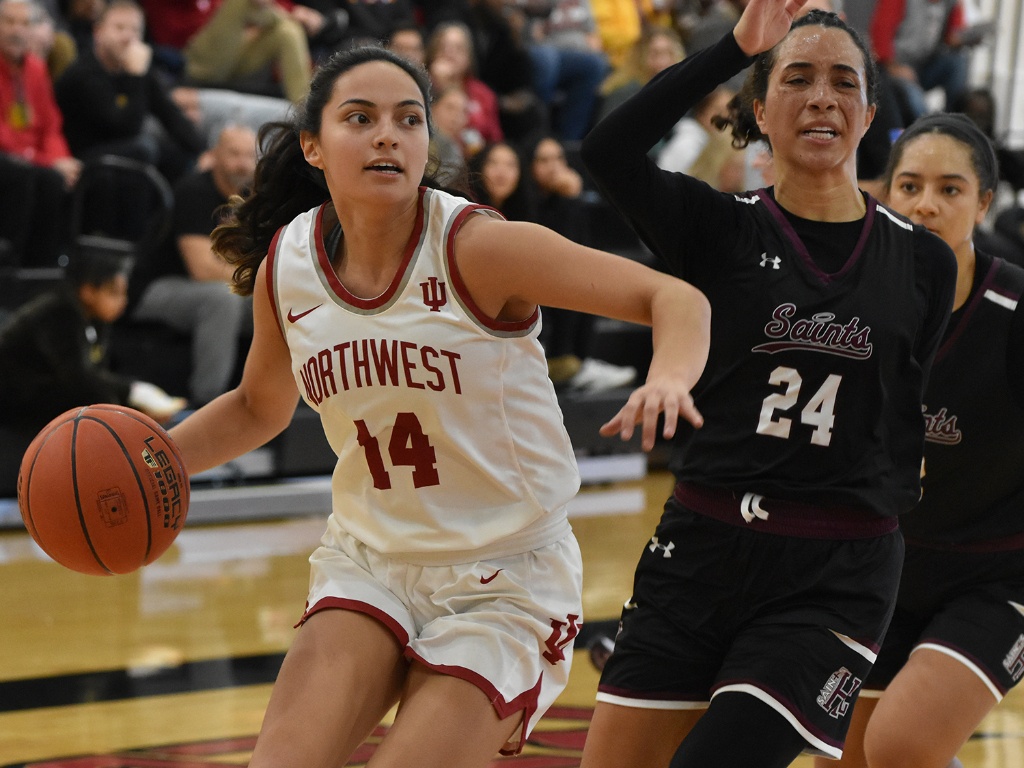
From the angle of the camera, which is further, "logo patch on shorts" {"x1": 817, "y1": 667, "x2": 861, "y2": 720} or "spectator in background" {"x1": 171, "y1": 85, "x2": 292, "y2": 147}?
"spectator in background" {"x1": 171, "y1": 85, "x2": 292, "y2": 147}

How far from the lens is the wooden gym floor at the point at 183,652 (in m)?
4.28

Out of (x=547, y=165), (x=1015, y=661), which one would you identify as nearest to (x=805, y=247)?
(x=1015, y=661)

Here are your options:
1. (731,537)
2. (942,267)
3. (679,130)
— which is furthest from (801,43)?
(679,130)

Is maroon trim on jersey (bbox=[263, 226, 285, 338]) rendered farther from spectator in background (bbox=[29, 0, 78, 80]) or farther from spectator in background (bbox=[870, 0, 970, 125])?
spectator in background (bbox=[870, 0, 970, 125])

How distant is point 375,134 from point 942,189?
140 cm

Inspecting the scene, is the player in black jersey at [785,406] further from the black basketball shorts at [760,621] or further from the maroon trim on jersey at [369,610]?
the maroon trim on jersey at [369,610]

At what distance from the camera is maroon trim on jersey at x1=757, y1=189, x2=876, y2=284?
273 cm

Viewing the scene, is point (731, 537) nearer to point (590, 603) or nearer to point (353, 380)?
point (353, 380)

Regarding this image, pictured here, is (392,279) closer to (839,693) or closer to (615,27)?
(839,693)

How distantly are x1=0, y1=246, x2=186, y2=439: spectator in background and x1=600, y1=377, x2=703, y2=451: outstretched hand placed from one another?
537cm

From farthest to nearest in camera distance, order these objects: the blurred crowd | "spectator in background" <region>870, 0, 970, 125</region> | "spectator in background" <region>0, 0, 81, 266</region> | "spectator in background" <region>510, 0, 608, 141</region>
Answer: "spectator in background" <region>870, 0, 970, 125</region>, "spectator in background" <region>510, 0, 608, 141</region>, the blurred crowd, "spectator in background" <region>0, 0, 81, 266</region>

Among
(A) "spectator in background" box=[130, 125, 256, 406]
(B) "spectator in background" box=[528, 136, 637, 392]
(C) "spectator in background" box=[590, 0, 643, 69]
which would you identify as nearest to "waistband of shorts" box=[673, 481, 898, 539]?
(A) "spectator in background" box=[130, 125, 256, 406]

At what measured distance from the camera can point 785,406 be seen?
2.69 metres

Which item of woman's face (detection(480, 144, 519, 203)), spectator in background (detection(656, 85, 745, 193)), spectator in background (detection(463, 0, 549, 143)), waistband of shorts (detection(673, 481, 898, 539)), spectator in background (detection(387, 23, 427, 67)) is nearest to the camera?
waistband of shorts (detection(673, 481, 898, 539))
